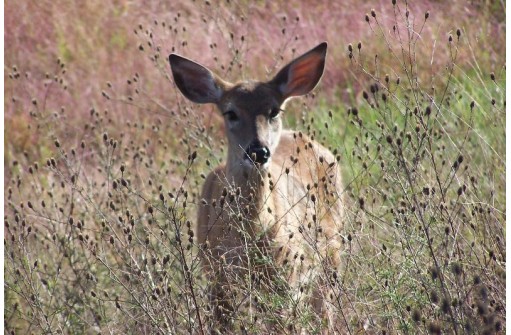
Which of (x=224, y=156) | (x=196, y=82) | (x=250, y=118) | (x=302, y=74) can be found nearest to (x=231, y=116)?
(x=250, y=118)

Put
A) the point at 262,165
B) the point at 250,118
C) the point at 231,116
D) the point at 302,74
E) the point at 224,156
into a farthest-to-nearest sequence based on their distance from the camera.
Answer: the point at 224,156 → the point at 302,74 → the point at 231,116 → the point at 250,118 → the point at 262,165

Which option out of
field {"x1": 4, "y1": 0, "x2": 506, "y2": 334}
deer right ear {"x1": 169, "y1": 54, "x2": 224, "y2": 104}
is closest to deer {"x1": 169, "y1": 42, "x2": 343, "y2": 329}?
deer right ear {"x1": 169, "y1": 54, "x2": 224, "y2": 104}

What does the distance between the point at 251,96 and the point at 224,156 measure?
1.39 meters

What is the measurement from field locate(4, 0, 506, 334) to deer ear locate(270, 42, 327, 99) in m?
0.10

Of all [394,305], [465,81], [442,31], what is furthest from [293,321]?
[442,31]

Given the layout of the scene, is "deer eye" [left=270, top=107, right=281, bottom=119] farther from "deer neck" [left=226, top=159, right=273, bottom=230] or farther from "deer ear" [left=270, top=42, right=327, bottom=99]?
"deer neck" [left=226, top=159, right=273, bottom=230]

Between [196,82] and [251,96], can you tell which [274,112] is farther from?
[196,82]

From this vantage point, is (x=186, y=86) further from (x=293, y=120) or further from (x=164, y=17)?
(x=164, y=17)

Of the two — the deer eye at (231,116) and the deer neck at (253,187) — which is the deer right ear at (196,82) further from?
the deer neck at (253,187)

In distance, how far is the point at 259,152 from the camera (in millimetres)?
→ 5961

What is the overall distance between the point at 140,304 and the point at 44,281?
50.6 inches

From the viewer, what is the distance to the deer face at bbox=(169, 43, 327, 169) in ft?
20.8

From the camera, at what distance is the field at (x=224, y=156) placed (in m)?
4.62

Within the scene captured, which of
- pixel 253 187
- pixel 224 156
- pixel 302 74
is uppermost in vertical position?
pixel 302 74
